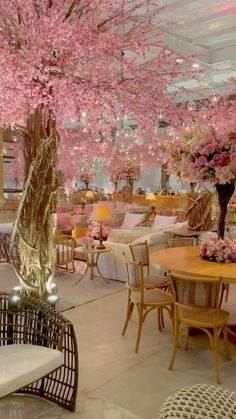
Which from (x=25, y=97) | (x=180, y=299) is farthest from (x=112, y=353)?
(x=25, y=97)

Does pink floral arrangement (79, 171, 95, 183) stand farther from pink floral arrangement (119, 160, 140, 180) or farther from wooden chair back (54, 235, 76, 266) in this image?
wooden chair back (54, 235, 76, 266)

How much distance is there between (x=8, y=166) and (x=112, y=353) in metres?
14.9

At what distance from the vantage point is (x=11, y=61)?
3.46 meters

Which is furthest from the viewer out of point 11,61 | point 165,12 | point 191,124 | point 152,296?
point 165,12

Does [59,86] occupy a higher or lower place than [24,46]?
lower

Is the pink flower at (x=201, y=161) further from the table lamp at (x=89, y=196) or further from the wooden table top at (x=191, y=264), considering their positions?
the table lamp at (x=89, y=196)

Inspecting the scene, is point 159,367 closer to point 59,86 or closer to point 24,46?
point 59,86

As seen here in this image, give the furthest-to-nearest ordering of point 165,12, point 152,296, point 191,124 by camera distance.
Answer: point 165,12 < point 191,124 < point 152,296

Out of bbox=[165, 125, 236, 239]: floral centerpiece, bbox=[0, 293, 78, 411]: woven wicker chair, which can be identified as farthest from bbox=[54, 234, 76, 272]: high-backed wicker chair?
bbox=[0, 293, 78, 411]: woven wicker chair

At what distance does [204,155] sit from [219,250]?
3.27ft

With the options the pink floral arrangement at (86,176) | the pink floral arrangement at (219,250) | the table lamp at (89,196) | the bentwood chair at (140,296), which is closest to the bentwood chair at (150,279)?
the bentwood chair at (140,296)

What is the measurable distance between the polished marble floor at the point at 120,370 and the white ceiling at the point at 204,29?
11.4 ft

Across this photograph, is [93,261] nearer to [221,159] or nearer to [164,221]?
[164,221]

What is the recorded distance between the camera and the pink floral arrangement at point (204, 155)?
414cm
